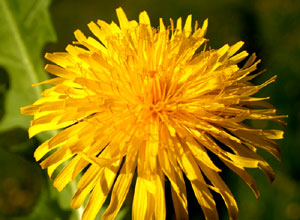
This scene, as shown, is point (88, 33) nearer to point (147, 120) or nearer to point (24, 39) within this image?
point (24, 39)

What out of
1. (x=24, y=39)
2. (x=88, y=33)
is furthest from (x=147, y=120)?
(x=88, y=33)

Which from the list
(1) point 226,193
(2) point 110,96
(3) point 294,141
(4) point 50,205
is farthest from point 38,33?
(3) point 294,141

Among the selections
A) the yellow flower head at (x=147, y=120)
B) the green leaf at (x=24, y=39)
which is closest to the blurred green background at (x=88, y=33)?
Result: the green leaf at (x=24, y=39)

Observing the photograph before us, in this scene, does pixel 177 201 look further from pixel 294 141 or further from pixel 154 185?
pixel 294 141

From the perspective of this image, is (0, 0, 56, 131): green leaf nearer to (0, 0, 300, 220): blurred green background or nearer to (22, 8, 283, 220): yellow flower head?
(0, 0, 300, 220): blurred green background

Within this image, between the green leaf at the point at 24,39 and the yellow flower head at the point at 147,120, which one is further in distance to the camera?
the green leaf at the point at 24,39

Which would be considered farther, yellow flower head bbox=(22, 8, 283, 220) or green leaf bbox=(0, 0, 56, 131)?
green leaf bbox=(0, 0, 56, 131)

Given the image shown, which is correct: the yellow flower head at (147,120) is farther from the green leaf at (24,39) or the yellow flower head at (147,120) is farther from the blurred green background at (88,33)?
the green leaf at (24,39)

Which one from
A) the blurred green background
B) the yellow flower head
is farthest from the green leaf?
the yellow flower head
